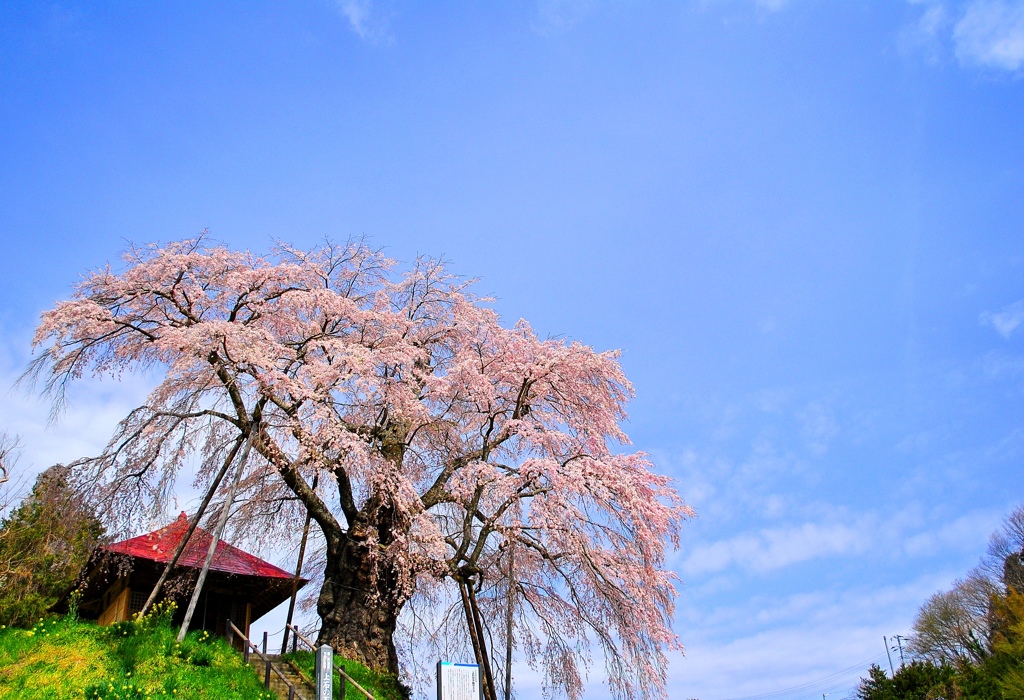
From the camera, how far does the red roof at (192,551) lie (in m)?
18.8

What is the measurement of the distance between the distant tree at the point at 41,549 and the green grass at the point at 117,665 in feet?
1.30

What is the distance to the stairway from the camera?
572 inches

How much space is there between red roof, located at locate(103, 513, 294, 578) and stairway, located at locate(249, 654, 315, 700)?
3.53 metres

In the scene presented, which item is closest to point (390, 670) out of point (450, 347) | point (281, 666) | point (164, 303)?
point (281, 666)

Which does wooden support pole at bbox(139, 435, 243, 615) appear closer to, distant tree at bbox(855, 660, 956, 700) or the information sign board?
the information sign board

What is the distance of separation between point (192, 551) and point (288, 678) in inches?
239

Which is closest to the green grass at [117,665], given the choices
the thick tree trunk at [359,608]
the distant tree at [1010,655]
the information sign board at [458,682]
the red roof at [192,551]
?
the thick tree trunk at [359,608]

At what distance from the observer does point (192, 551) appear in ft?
63.3

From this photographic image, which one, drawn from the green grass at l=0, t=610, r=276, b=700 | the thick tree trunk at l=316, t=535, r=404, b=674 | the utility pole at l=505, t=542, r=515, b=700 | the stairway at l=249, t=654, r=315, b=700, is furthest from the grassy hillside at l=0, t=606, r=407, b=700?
the utility pole at l=505, t=542, r=515, b=700

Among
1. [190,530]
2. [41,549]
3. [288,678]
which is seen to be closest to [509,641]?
[288,678]

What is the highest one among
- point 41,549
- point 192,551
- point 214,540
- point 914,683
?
point 192,551

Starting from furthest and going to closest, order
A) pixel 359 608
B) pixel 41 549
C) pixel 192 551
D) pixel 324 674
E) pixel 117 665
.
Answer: pixel 192 551, pixel 359 608, pixel 41 549, pixel 324 674, pixel 117 665

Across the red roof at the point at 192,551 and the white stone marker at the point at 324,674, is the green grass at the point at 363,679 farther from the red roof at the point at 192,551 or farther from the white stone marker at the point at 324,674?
the red roof at the point at 192,551

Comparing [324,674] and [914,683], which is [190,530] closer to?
[324,674]
